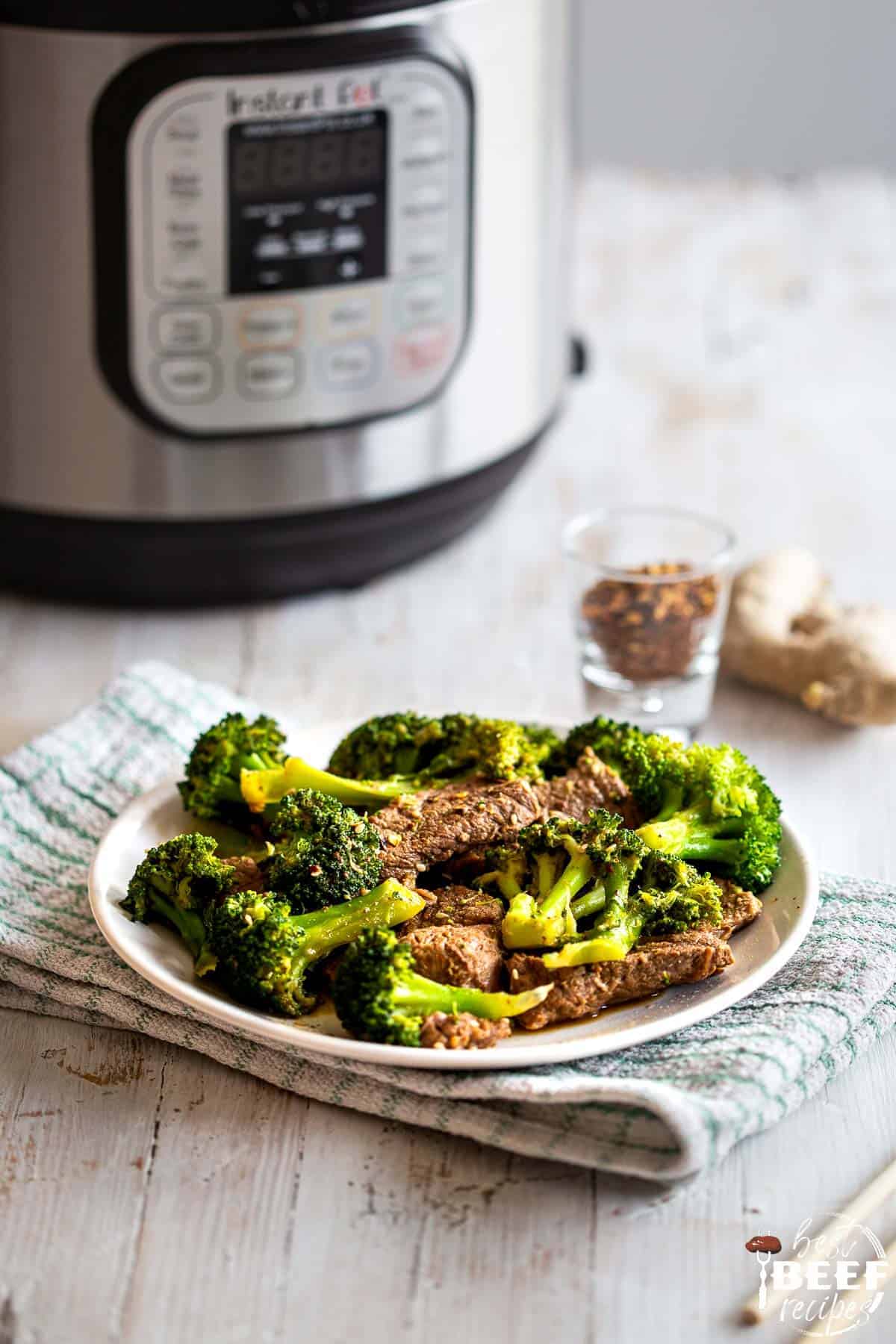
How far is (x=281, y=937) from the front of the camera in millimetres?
886

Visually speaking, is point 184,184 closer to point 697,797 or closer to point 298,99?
point 298,99

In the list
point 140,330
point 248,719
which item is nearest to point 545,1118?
point 248,719

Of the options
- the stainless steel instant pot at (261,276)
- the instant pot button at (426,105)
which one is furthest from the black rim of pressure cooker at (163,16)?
the instant pot button at (426,105)

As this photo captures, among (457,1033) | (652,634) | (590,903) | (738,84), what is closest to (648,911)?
(590,903)

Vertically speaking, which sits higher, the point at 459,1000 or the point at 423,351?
the point at 423,351

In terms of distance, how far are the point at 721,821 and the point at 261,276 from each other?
60 centimetres

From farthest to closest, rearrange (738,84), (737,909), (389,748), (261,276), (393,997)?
(738,84) < (261,276) < (389,748) < (737,909) < (393,997)

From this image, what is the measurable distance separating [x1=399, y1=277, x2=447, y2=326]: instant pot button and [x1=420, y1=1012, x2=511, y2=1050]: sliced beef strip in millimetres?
710

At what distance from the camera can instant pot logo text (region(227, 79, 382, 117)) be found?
4.16 ft

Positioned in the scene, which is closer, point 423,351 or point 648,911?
point 648,911

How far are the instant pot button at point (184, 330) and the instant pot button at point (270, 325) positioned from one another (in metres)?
0.03

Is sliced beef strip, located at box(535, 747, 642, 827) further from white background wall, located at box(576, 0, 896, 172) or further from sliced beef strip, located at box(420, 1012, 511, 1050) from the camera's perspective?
white background wall, located at box(576, 0, 896, 172)

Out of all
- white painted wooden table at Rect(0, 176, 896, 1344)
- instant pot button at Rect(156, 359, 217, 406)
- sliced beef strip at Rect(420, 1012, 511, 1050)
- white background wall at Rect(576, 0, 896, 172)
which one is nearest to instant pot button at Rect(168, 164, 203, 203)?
instant pot button at Rect(156, 359, 217, 406)

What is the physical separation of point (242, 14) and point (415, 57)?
143 mm
